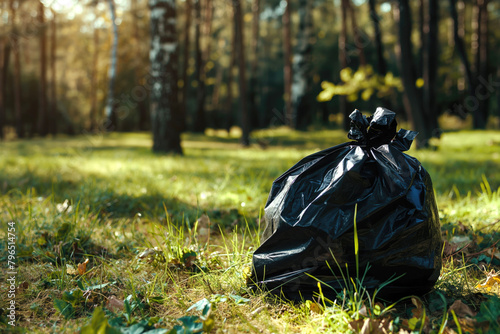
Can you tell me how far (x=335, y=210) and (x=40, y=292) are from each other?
4.73ft

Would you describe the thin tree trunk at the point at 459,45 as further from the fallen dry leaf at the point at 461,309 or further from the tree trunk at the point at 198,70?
the fallen dry leaf at the point at 461,309

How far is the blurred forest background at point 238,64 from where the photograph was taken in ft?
26.9

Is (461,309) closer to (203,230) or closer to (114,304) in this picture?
(114,304)

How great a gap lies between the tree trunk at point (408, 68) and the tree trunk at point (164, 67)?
437 centimetres

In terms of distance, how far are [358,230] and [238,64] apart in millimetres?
9049

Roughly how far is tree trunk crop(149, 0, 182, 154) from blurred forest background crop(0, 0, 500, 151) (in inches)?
0.8

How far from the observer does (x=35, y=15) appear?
59.6ft

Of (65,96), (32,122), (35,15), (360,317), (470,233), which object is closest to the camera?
(360,317)

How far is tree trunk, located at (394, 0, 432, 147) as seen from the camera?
296 inches

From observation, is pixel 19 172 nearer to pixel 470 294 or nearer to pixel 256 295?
pixel 256 295

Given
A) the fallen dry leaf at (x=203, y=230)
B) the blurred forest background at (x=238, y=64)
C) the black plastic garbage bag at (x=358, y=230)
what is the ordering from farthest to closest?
the blurred forest background at (x=238, y=64) → the fallen dry leaf at (x=203, y=230) → the black plastic garbage bag at (x=358, y=230)

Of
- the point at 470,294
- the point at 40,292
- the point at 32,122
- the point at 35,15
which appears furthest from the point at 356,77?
the point at 32,122

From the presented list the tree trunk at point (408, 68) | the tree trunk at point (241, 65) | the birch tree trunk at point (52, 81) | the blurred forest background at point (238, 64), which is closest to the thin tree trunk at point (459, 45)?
the blurred forest background at point (238, 64)

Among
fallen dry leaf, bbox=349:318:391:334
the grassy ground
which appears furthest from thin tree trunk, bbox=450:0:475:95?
fallen dry leaf, bbox=349:318:391:334
